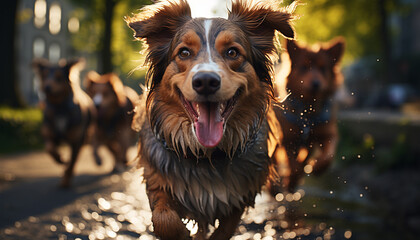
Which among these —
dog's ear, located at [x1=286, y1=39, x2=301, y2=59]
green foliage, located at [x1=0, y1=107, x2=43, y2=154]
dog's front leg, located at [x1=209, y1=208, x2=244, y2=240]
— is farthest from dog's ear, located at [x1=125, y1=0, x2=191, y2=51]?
green foliage, located at [x1=0, y1=107, x2=43, y2=154]

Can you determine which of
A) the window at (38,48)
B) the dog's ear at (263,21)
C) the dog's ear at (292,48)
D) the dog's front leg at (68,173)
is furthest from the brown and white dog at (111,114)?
the window at (38,48)

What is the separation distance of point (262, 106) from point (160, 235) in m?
1.26

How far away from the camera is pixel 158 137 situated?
3.71m

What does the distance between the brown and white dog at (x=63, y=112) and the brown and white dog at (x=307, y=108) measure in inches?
146

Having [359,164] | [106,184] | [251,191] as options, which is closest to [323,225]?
[251,191]

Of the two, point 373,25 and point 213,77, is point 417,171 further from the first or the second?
point 373,25

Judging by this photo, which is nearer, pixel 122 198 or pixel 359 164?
pixel 122 198

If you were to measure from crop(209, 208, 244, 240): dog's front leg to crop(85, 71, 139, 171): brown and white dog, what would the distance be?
5903 millimetres

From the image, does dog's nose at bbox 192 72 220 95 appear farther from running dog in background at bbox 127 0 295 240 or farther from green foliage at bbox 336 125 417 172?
green foliage at bbox 336 125 417 172

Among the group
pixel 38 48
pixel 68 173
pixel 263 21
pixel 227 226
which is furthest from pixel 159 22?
pixel 38 48

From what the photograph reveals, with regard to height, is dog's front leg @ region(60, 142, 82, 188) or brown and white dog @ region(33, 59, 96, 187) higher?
brown and white dog @ region(33, 59, 96, 187)

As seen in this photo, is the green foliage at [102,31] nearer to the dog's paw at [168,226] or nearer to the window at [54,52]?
the window at [54,52]

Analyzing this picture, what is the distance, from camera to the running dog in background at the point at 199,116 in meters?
3.36

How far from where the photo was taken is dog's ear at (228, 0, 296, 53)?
3.63 metres
